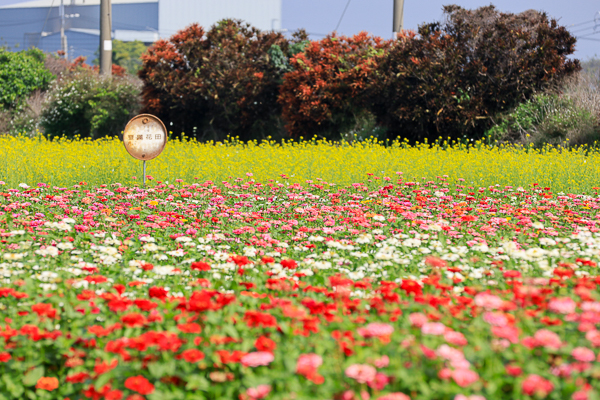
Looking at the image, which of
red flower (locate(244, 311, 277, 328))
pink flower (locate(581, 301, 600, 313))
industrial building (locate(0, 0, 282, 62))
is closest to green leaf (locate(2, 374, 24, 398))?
red flower (locate(244, 311, 277, 328))

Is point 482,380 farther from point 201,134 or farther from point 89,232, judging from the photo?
point 201,134

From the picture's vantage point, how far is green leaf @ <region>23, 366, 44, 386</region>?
2210mm

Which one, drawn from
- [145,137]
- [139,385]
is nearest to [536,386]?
[139,385]

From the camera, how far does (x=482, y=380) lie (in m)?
1.78

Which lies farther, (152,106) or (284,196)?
(152,106)

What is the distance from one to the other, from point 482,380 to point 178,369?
1.11m

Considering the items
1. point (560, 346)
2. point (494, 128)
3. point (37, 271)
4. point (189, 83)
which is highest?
point (189, 83)

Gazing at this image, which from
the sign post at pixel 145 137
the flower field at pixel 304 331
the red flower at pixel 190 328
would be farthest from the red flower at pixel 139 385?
the sign post at pixel 145 137

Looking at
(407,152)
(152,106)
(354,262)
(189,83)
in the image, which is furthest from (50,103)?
(354,262)

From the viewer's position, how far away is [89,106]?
19531mm

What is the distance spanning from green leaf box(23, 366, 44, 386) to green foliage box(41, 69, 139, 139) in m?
18.2

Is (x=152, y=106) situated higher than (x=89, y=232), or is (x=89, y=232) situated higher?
(x=152, y=106)

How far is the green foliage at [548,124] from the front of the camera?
12.7m

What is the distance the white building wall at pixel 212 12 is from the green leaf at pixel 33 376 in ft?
348
